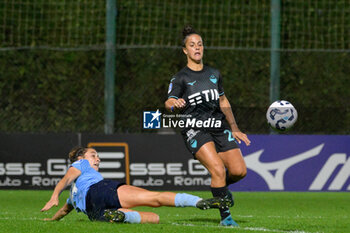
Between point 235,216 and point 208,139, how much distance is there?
1842 millimetres

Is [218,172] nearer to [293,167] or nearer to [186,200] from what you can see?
[186,200]

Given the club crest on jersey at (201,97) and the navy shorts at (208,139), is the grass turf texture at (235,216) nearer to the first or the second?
the navy shorts at (208,139)

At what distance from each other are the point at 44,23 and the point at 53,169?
148 inches

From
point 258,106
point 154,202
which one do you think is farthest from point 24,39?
point 154,202

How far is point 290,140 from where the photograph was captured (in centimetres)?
1395

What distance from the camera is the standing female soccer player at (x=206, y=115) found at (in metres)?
8.45

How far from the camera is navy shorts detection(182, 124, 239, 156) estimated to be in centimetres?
848

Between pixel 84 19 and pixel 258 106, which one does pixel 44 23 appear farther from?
pixel 258 106

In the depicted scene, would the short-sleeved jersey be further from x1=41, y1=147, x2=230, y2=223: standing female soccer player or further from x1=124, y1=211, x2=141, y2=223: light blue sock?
x1=124, y1=211, x2=141, y2=223: light blue sock

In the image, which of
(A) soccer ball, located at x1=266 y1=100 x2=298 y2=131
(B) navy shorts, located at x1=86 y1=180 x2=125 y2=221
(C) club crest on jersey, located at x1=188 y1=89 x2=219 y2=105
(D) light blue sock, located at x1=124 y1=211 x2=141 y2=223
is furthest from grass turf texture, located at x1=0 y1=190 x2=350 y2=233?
(C) club crest on jersey, located at x1=188 y1=89 x2=219 y2=105

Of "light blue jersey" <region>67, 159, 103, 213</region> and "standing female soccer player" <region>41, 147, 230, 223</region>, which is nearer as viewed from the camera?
"standing female soccer player" <region>41, 147, 230, 223</region>

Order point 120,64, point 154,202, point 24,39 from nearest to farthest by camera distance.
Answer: point 154,202
point 120,64
point 24,39

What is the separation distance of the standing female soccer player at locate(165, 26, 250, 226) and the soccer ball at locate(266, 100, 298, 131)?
58cm

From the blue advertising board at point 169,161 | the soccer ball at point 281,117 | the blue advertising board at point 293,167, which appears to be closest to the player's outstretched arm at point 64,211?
the soccer ball at point 281,117
